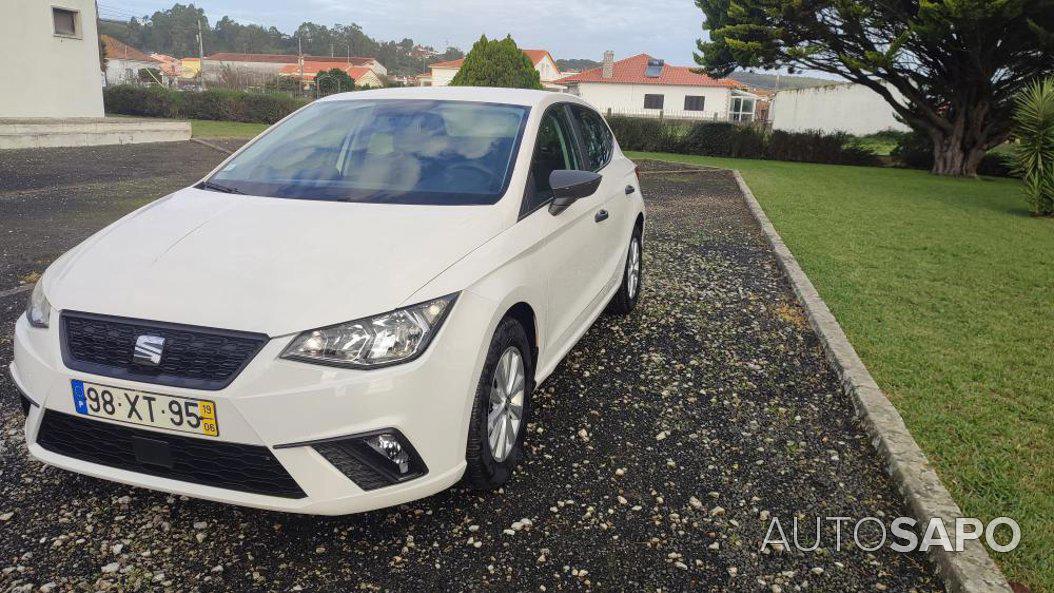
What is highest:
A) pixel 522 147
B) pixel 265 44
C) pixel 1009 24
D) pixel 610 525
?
pixel 265 44

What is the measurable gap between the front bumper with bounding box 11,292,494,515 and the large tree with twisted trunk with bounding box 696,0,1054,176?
20199 millimetres

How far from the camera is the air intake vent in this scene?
222 feet

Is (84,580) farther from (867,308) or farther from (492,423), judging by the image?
(867,308)

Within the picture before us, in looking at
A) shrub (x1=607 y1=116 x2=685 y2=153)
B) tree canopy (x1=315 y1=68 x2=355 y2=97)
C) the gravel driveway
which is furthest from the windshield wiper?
tree canopy (x1=315 y1=68 x2=355 y2=97)

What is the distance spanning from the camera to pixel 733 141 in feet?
90.0

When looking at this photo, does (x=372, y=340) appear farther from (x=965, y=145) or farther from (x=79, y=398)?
(x=965, y=145)

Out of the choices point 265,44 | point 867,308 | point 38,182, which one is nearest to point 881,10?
point 867,308

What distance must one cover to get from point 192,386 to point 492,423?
3.95ft

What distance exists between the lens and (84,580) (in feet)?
8.52

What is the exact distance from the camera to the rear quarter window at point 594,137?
489cm

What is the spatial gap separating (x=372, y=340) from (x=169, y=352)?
0.68 metres

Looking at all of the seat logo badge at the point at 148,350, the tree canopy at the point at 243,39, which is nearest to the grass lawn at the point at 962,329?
the seat logo badge at the point at 148,350

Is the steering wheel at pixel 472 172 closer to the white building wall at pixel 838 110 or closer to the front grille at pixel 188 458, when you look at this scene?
the front grille at pixel 188 458

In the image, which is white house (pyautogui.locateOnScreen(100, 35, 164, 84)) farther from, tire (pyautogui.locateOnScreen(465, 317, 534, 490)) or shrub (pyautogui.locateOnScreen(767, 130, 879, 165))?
tire (pyautogui.locateOnScreen(465, 317, 534, 490))
